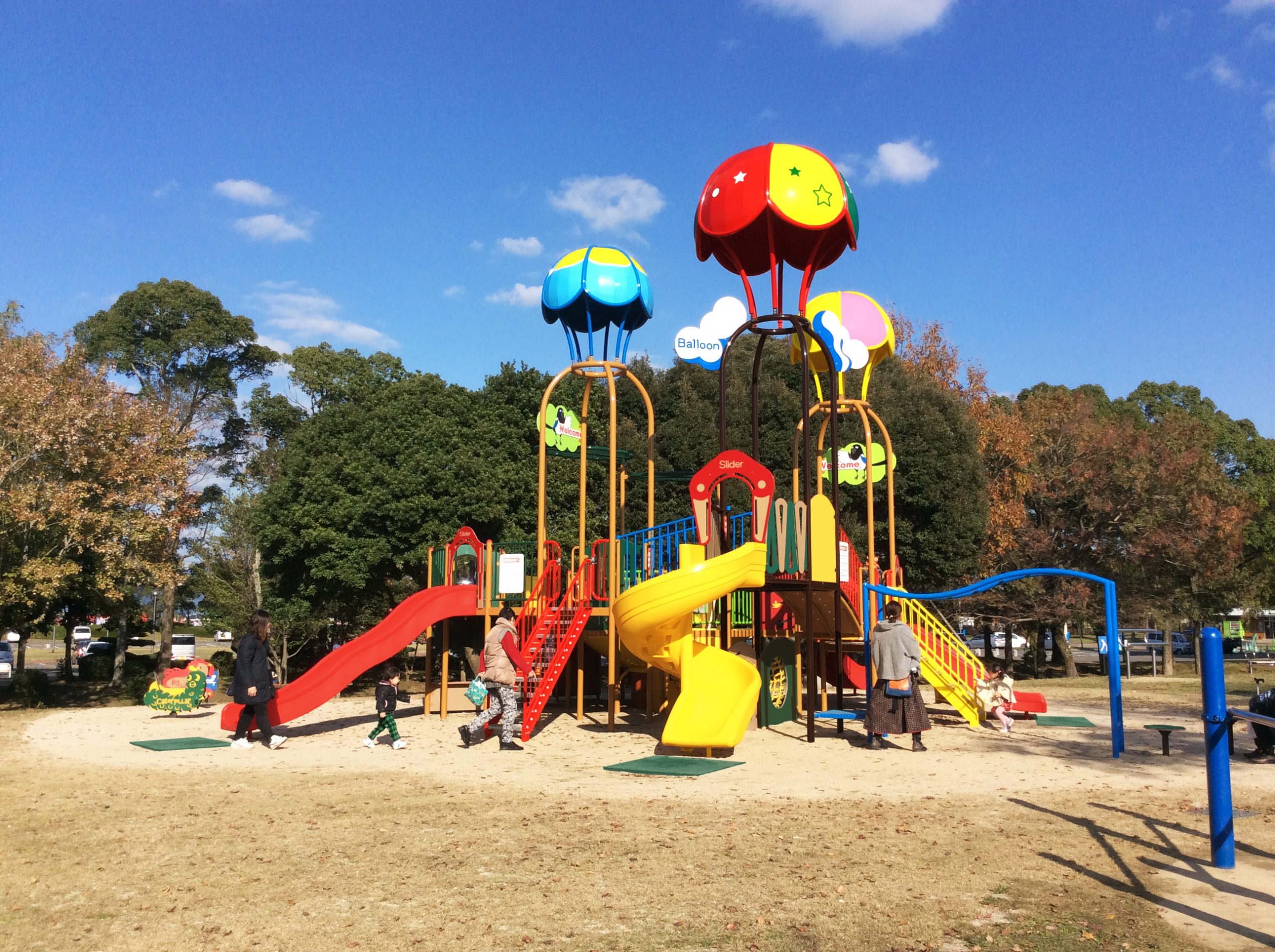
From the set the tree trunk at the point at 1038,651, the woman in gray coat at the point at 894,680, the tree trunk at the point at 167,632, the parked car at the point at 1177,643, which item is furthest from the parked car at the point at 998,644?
the tree trunk at the point at 167,632

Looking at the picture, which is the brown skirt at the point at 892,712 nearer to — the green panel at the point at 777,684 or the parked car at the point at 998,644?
the green panel at the point at 777,684

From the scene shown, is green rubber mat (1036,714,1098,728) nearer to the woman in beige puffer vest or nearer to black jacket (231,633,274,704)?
the woman in beige puffer vest

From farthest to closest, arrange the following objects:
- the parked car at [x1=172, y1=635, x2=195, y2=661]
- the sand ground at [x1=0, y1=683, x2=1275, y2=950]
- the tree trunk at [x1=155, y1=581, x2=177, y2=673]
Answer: the parked car at [x1=172, y1=635, x2=195, y2=661]
the tree trunk at [x1=155, y1=581, x2=177, y2=673]
the sand ground at [x1=0, y1=683, x2=1275, y2=950]

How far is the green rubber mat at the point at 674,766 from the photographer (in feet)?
34.3

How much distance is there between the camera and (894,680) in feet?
40.7

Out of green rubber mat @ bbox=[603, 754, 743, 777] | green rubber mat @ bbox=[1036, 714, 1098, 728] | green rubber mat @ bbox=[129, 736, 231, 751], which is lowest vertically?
green rubber mat @ bbox=[129, 736, 231, 751]

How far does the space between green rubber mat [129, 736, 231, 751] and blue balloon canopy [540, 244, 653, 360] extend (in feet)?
27.5

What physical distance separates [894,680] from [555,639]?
222 inches

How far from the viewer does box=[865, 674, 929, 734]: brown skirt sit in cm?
1241

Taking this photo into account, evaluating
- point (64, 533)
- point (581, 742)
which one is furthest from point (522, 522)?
point (581, 742)

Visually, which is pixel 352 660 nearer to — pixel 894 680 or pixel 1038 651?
pixel 894 680

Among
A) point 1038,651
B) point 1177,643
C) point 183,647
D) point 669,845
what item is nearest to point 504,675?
point 669,845

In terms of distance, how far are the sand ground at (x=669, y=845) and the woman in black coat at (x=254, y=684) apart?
659 mm

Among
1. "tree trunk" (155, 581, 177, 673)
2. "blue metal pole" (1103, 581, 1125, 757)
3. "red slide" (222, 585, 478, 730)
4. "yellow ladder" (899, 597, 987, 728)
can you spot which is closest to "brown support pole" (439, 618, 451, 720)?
"red slide" (222, 585, 478, 730)
